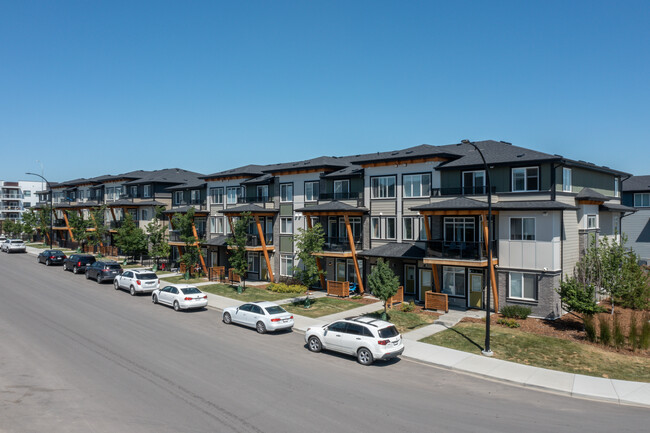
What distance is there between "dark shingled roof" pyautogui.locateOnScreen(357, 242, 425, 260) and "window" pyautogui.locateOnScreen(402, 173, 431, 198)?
3.60 metres

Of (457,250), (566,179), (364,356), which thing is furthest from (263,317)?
(566,179)

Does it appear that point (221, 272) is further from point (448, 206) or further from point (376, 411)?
point (376, 411)

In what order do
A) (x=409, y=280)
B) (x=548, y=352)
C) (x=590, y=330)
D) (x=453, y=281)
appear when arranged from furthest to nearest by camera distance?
(x=409, y=280), (x=453, y=281), (x=590, y=330), (x=548, y=352)

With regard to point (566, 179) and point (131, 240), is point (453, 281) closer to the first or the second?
point (566, 179)

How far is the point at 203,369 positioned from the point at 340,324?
577cm

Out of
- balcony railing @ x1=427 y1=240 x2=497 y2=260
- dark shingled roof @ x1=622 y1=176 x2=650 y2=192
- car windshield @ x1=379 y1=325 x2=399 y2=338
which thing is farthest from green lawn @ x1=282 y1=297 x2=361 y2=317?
dark shingled roof @ x1=622 y1=176 x2=650 y2=192

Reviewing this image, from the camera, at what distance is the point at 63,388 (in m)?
13.5

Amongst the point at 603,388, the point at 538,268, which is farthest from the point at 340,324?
the point at 538,268

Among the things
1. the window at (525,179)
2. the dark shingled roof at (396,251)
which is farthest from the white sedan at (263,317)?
the window at (525,179)

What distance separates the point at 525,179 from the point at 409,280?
1051 cm

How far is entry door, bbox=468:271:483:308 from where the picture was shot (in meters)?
26.8

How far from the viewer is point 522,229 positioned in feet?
82.2

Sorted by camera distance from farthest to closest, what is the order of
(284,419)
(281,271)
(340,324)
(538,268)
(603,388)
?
(281,271) < (538,268) < (340,324) < (603,388) < (284,419)

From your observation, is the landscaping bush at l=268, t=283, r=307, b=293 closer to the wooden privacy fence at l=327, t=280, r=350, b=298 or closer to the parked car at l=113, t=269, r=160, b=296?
the wooden privacy fence at l=327, t=280, r=350, b=298
